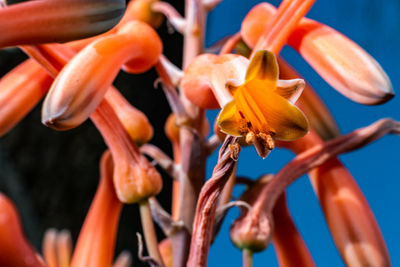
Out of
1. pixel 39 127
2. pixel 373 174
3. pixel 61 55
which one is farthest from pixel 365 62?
pixel 39 127

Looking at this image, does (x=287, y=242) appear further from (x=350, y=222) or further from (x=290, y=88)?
(x=290, y=88)

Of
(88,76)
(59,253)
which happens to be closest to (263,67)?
(88,76)

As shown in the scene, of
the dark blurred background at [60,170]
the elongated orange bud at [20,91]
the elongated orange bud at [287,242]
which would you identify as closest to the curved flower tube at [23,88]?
the elongated orange bud at [20,91]

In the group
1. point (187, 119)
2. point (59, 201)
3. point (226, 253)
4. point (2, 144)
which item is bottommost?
point (226, 253)

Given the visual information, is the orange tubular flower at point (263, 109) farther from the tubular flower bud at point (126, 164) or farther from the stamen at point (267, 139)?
the tubular flower bud at point (126, 164)

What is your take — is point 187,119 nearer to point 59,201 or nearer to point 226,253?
point 59,201

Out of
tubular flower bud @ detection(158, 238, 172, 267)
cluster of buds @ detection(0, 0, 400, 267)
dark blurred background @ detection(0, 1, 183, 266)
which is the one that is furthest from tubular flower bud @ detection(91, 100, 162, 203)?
dark blurred background @ detection(0, 1, 183, 266)
